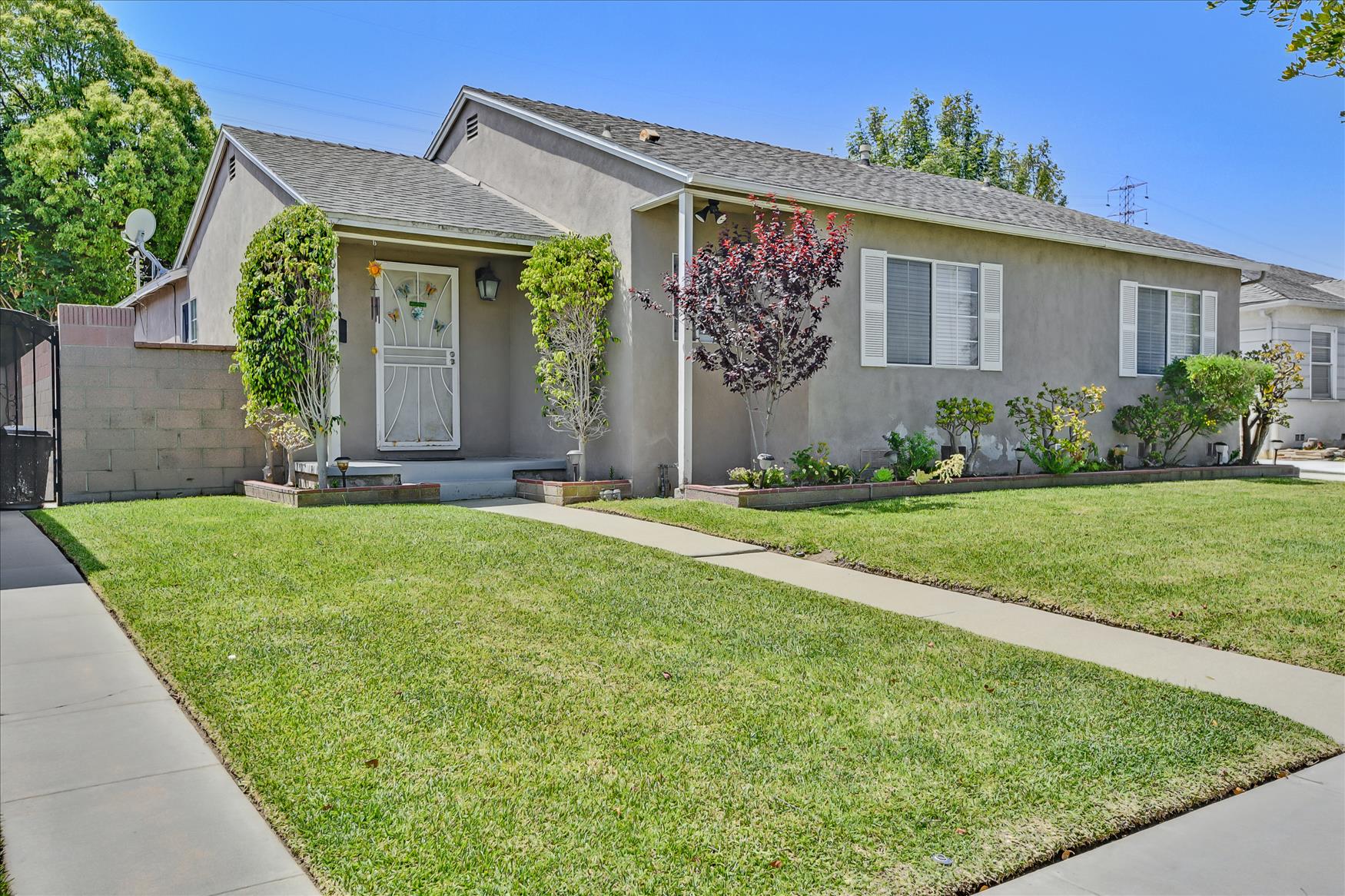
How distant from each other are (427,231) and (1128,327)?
406 inches

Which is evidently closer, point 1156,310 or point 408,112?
point 1156,310

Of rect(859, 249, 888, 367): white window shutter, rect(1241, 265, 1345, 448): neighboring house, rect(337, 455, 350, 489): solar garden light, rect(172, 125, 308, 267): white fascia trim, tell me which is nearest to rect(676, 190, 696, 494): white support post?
rect(859, 249, 888, 367): white window shutter

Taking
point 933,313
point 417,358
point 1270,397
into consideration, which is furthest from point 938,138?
point 417,358

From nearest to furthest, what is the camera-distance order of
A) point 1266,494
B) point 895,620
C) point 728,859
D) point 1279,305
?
point 728,859
point 895,620
point 1266,494
point 1279,305

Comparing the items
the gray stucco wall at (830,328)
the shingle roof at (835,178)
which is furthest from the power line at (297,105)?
the shingle roof at (835,178)

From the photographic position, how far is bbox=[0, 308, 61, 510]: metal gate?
457 centimetres

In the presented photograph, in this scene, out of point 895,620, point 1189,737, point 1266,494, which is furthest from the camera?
point 1266,494

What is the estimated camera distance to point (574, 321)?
10523mm

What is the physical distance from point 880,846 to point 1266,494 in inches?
403

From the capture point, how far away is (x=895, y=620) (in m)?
5.12

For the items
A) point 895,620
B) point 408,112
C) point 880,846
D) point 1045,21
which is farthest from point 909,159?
point 880,846

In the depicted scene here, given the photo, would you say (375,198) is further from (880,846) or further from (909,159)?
(909,159)

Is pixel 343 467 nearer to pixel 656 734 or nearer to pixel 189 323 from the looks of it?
pixel 656 734

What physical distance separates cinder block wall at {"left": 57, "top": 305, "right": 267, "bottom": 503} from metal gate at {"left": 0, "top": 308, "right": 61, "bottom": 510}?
115 mm
